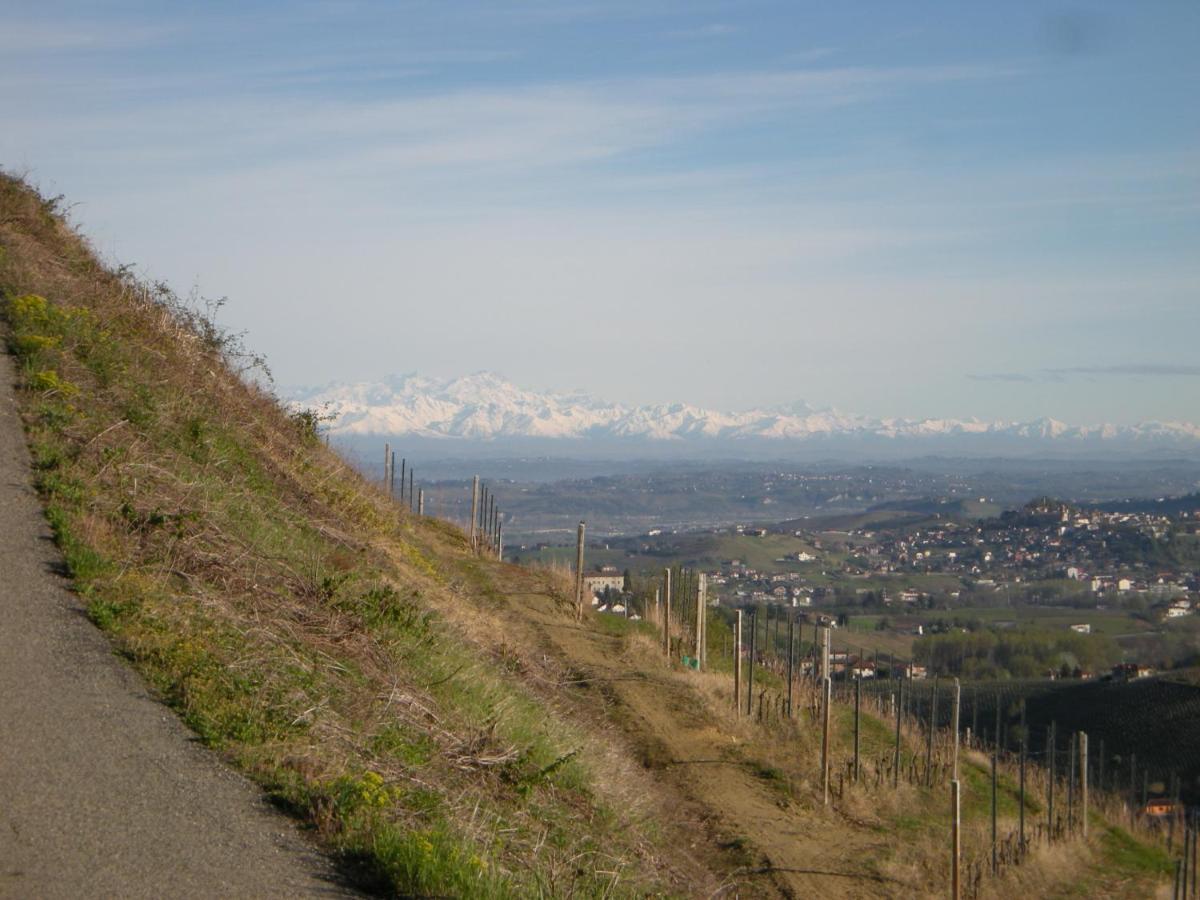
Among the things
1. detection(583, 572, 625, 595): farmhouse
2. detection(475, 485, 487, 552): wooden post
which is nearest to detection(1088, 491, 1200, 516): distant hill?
detection(583, 572, 625, 595): farmhouse

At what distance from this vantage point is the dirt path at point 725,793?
39.0 feet

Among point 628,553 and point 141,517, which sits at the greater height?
point 141,517

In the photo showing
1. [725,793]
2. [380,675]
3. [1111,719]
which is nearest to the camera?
[380,675]

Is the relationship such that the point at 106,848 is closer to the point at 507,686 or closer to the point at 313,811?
the point at 313,811

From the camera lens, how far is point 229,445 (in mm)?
14086

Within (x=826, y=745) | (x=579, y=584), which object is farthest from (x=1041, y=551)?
(x=826, y=745)

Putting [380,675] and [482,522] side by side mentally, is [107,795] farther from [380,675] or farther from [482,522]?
[482,522]

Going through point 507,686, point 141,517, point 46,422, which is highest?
point 46,422

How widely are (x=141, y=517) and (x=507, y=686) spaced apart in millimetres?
4129

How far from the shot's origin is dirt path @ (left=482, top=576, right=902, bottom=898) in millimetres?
11883

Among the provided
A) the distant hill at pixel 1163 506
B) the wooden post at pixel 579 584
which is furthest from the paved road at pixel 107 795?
the distant hill at pixel 1163 506

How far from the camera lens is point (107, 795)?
612cm

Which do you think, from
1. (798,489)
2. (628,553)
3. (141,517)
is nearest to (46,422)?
(141,517)

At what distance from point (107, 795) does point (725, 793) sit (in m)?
8.67
